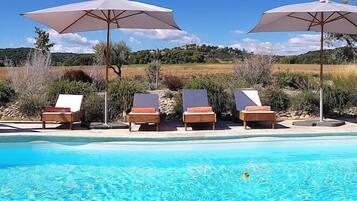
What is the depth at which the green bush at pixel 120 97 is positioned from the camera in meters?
11.4

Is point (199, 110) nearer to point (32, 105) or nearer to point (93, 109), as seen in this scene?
point (93, 109)

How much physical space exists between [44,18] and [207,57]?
106 feet

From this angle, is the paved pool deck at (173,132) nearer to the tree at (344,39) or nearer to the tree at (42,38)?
the tree at (344,39)

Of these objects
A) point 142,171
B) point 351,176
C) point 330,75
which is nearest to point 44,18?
point 142,171

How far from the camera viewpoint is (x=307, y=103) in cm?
1222

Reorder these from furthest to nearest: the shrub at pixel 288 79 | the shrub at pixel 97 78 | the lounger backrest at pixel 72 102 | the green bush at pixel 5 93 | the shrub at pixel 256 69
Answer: the shrub at pixel 256 69 → the shrub at pixel 288 79 → the shrub at pixel 97 78 → the green bush at pixel 5 93 → the lounger backrest at pixel 72 102

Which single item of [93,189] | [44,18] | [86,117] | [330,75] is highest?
[44,18]

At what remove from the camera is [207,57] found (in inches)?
1654

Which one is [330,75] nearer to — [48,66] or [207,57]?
[48,66]

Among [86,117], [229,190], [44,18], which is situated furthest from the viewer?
[86,117]

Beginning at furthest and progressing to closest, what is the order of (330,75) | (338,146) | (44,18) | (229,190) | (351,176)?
(330,75)
(44,18)
(338,146)
(351,176)
(229,190)

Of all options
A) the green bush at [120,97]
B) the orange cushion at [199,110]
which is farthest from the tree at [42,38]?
the orange cushion at [199,110]

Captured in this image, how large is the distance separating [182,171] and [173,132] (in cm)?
213

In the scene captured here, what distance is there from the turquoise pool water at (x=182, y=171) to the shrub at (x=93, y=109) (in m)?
2.34
